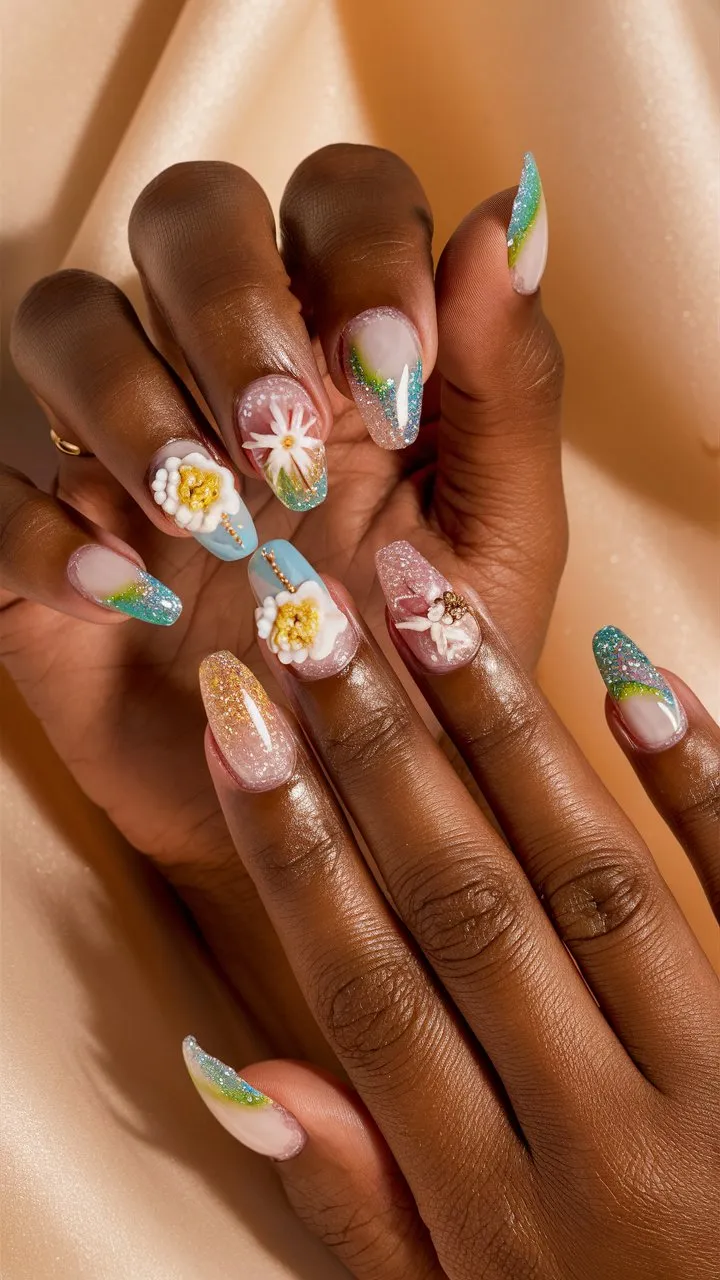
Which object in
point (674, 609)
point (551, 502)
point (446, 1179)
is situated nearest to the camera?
point (446, 1179)

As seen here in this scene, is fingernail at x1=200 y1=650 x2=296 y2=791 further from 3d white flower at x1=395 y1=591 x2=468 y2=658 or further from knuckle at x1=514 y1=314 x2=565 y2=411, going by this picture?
knuckle at x1=514 y1=314 x2=565 y2=411

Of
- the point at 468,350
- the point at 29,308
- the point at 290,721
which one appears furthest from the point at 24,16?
the point at 290,721

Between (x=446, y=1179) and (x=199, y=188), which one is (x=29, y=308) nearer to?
(x=199, y=188)

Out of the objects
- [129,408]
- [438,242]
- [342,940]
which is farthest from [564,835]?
[438,242]

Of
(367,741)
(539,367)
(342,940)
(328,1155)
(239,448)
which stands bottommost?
(328,1155)

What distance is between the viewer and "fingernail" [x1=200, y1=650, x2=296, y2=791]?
0.60m

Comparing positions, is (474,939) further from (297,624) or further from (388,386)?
(388,386)

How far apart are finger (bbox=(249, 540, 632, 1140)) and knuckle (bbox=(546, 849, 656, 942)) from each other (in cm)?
2

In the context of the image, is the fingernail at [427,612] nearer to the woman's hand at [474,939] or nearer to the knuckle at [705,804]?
the woman's hand at [474,939]

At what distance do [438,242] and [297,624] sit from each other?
467 millimetres

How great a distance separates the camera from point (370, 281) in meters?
0.59

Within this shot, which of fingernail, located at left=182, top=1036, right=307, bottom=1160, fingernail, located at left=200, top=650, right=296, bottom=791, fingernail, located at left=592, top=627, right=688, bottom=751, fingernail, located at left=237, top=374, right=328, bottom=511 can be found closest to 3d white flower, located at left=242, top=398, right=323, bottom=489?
fingernail, located at left=237, top=374, right=328, bottom=511

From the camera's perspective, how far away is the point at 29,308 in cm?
67

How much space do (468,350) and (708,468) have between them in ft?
0.99
